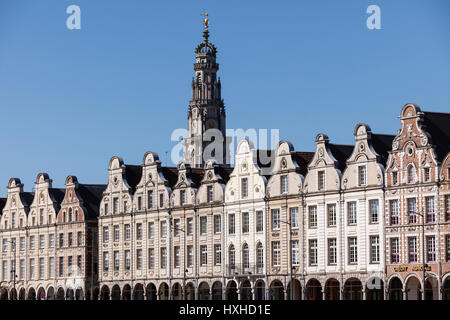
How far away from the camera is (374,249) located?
358 feet

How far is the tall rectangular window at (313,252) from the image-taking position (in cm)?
11500

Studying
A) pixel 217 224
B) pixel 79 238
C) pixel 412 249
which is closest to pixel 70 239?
pixel 79 238

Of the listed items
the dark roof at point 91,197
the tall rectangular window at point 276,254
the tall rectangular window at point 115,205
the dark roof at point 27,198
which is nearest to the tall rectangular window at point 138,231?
the tall rectangular window at point 115,205

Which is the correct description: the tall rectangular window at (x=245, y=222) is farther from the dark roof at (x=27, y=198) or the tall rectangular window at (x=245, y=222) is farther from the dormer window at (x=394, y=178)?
the dark roof at (x=27, y=198)

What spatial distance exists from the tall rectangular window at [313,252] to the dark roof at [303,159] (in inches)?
249

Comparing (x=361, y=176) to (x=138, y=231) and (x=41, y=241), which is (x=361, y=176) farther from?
(x=41, y=241)

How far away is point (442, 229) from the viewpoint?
103 meters

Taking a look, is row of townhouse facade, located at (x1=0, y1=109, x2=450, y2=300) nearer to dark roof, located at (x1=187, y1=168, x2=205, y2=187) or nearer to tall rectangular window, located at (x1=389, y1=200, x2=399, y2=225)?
tall rectangular window, located at (x1=389, y1=200, x2=399, y2=225)

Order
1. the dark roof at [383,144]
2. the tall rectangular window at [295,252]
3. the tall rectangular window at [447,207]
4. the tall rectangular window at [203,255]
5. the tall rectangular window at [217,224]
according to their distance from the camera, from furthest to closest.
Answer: the tall rectangular window at [203,255] → the tall rectangular window at [217,224] → the tall rectangular window at [295,252] → the dark roof at [383,144] → the tall rectangular window at [447,207]

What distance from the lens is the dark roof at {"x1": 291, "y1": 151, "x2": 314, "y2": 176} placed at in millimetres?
117625

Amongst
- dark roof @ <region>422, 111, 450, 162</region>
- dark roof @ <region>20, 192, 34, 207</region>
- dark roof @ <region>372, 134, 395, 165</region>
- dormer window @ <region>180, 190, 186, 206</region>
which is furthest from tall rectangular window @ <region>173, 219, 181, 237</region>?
dark roof @ <region>422, 111, 450, 162</region>
